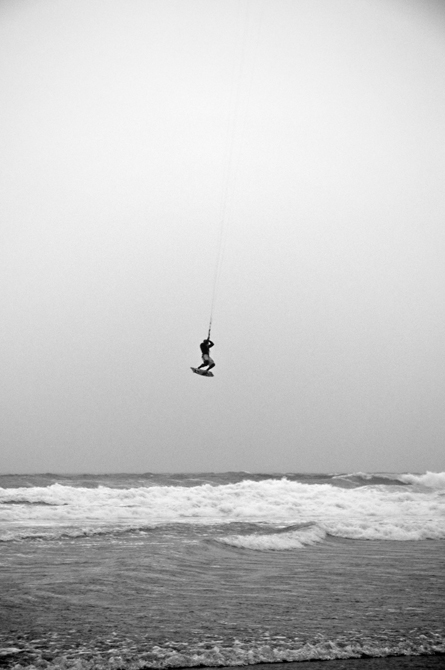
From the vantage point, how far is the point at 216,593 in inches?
369

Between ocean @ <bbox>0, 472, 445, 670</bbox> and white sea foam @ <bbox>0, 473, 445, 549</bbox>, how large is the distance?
0.16 m

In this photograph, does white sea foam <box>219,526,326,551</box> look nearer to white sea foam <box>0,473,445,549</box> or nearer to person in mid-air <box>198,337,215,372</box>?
white sea foam <box>0,473,445,549</box>

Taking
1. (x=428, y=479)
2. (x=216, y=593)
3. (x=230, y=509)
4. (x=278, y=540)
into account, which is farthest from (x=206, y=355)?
(x=428, y=479)

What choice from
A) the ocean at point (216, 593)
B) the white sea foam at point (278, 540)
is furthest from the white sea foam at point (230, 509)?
the ocean at point (216, 593)

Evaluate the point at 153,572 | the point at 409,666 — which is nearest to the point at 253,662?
the point at 409,666

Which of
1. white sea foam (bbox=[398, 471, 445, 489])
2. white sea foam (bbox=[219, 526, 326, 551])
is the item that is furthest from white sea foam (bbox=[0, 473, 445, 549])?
white sea foam (bbox=[398, 471, 445, 489])

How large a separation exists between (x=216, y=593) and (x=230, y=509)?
1617 cm

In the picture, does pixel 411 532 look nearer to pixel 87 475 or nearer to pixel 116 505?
pixel 116 505

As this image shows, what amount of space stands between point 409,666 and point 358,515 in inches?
778

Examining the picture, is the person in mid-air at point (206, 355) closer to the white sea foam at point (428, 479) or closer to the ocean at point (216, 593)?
the ocean at point (216, 593)

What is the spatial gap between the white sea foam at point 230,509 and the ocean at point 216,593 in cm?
16

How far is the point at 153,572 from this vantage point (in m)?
10.8

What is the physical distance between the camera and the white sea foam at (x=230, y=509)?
18.4m

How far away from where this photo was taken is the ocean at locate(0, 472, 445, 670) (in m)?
6.51
